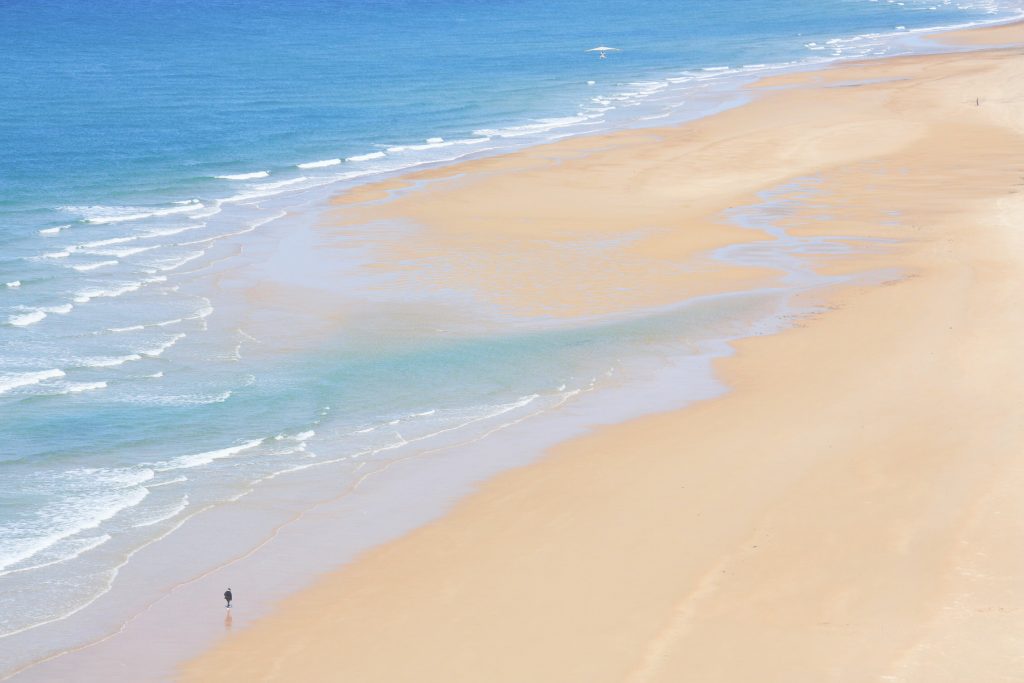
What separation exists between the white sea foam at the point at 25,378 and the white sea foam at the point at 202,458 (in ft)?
14.6

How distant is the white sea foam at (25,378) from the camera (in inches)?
785

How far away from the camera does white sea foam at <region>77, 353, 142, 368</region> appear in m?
21.0

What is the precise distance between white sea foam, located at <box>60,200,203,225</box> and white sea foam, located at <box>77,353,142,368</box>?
1269cm

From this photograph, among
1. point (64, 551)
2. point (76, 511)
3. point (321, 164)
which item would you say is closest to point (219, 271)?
point (76, 511)

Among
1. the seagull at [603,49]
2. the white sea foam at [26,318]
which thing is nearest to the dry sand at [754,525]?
the white sea foam at [26,318]

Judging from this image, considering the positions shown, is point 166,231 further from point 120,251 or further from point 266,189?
point 266,189

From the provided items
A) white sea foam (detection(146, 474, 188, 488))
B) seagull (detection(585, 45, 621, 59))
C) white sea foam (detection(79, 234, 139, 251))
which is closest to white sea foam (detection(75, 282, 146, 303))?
white sea foam (detection(79, 234, 139, 251))

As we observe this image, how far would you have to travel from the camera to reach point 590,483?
52.5 feet

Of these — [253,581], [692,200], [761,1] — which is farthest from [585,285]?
[761,1]

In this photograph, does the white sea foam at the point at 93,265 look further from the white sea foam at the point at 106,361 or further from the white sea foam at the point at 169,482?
the white sea foam at the point at 169,482

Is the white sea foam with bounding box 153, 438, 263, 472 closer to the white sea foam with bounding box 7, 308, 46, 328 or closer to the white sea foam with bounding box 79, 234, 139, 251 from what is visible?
the white sea foam with bounding box 7, 308, 46, 328

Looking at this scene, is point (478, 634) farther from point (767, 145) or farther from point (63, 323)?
point (767, 145)

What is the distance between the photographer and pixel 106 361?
2123 centimetres

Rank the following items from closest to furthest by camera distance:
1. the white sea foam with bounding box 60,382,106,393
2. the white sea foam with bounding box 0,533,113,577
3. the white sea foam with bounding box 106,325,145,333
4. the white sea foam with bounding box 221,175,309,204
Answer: the white sea foam with bounding box 0,533,113,577, the white sea foam with bounding box 60,382,106,393, the white sea foam with bounding box 106,325,145,333, the white sea foam with bounding box 221,175,309,204
